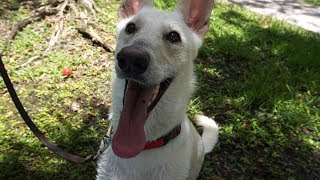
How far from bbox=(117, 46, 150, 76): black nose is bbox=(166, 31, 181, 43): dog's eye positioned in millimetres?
490

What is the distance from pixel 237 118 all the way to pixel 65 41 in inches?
116

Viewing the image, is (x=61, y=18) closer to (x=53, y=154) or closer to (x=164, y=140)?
(x=53, y=154)

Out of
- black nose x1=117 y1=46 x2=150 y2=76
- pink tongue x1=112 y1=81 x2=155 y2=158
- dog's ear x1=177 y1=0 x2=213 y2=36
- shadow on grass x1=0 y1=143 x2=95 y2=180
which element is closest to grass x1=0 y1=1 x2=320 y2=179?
shadow on grass x1=0 y1=143 x2=95 y2=180

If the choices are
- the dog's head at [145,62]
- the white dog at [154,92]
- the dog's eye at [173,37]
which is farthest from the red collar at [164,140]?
the dog's eye at [173,37]

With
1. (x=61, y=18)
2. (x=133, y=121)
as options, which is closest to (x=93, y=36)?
(x=61, y=18)

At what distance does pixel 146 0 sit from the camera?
3105mm

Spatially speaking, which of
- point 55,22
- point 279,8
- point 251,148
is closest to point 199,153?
point 251,148

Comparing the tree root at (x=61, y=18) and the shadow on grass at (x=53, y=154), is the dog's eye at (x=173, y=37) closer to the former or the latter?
the shadow on grass at (x=53, y=154)

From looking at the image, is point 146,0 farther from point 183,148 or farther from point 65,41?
point 65,41

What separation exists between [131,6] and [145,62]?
106cm

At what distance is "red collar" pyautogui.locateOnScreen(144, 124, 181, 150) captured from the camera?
2.72 m

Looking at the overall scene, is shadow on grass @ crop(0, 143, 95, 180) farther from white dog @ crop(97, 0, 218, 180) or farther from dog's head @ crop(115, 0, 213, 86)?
dog's head @ crop(115, 0, 213, 86)

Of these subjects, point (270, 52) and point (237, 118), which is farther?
point (270, 52)

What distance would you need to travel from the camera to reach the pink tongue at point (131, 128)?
2463mm
